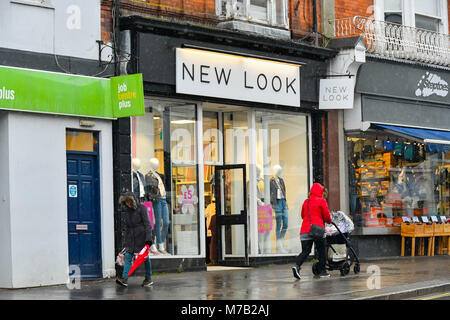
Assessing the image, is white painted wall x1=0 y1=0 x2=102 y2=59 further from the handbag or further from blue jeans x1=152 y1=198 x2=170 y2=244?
the handbag

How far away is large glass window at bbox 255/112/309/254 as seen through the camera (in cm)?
2053

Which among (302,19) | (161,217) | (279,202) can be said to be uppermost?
(302,19)

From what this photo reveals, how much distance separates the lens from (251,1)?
19.9 m

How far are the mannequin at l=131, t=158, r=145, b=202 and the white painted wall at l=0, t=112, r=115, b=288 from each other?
5.62 feet

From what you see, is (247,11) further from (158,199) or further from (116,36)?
(158,199)

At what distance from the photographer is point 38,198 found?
1595 centimetres

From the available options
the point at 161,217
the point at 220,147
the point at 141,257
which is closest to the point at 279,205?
the point at 220,147

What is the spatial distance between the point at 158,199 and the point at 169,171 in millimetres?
659

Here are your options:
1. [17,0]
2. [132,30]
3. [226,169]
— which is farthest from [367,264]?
[17,0]

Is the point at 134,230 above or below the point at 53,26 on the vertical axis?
below

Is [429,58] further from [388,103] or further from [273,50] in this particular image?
[273,50]

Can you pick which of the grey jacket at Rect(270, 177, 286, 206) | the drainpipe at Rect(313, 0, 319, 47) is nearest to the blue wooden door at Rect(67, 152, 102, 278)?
the grey jacket at Rect(270, 177, 286, 206)

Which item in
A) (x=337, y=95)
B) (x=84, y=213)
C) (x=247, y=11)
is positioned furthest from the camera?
(x=337, y=95)

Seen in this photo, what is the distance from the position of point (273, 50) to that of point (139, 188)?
4561 mm
